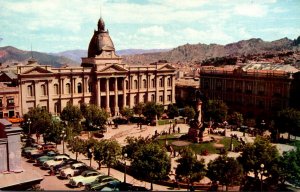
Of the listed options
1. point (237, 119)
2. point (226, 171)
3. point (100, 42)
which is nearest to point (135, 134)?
point (237, 119)

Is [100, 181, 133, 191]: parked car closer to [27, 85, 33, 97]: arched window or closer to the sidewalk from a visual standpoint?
the sidewalk

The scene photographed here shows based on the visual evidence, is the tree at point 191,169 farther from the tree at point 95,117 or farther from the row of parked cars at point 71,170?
the tree at point 95,117

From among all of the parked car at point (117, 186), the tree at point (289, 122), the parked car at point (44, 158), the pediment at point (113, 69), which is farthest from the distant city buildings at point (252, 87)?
the parked car at point (117, 186)

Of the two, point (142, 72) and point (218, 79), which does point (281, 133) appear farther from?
point (142, 72)

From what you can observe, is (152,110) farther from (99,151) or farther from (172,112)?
(99,151)

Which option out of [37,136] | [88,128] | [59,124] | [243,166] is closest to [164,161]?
[243,166]

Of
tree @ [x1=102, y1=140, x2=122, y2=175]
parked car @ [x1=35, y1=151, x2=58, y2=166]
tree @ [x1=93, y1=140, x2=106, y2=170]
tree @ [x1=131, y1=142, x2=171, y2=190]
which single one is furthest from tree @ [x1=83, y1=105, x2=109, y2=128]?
tree @ [x1=131, y1=142, x2=171, y2=190]
